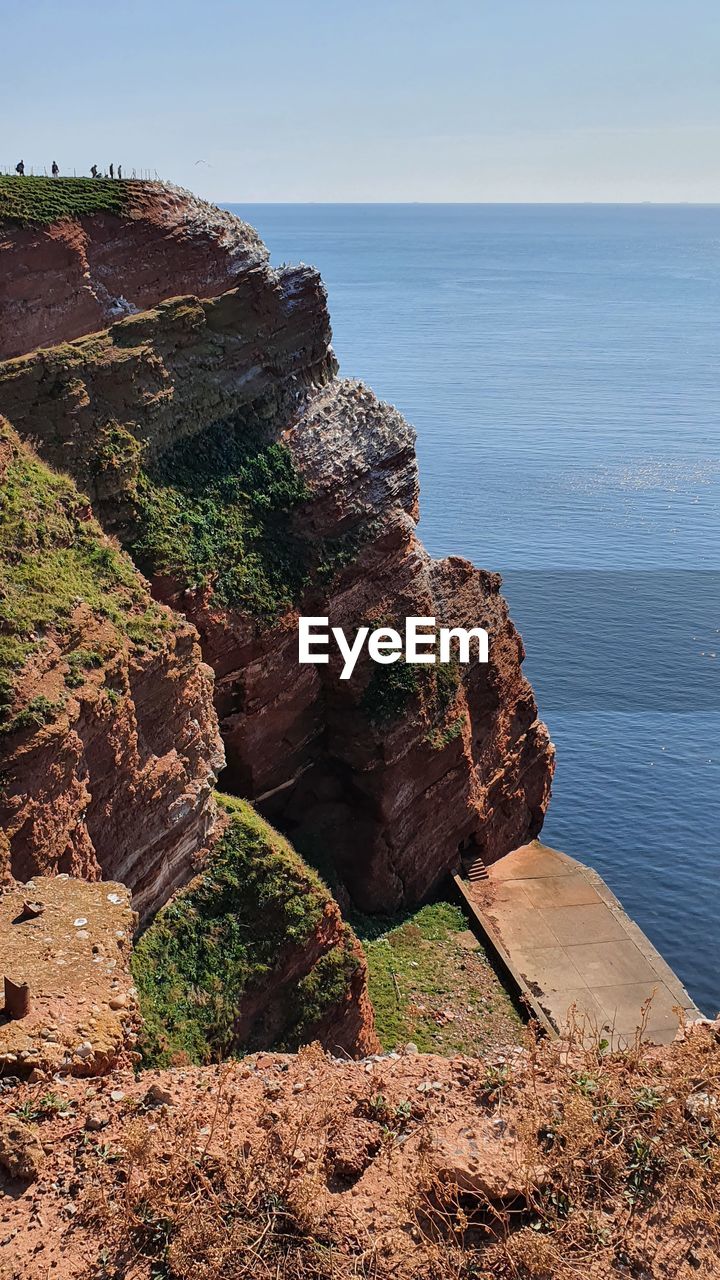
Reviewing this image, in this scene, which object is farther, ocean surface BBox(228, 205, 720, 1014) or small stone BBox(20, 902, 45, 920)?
ocean surface BBox(228, 205, 720, 1014)

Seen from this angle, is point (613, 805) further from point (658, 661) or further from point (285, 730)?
point (285, 730)

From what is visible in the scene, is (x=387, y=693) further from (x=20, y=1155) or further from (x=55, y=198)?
(x=20, y=1155)

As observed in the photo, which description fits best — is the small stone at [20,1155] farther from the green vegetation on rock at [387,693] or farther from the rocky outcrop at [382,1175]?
the green vegetation on rock at [387,693]

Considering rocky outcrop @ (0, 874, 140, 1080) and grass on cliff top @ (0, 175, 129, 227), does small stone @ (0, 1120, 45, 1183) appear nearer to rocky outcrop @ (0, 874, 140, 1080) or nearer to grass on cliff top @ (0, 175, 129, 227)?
rocky outcrop @ (0, 874, 140, 1080)

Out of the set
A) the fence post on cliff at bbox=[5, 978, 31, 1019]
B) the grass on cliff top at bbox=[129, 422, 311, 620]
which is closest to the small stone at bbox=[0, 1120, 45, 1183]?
the fence post on cliff at bbox=[5, 978, 31, 1019]

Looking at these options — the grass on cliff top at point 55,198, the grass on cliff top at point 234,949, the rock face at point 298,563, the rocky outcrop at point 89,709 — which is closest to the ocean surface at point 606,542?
the rock face at point 298,563
